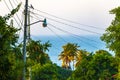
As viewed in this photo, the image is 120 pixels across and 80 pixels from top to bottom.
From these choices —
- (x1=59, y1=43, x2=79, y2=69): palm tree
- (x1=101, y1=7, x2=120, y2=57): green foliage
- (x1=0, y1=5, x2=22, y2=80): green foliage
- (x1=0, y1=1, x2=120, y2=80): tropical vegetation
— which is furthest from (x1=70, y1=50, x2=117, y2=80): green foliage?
(x1=0, y1=5, x2=22, y2=80): green foliage

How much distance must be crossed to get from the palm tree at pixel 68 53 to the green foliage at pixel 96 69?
53180 millimetres

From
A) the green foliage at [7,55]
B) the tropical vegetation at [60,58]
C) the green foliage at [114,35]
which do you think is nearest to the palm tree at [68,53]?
the tropical vegetation at [60,58]

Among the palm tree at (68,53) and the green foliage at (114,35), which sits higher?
the palm tree at (68,53)

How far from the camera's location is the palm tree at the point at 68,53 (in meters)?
162

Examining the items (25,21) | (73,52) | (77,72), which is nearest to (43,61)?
(77,72)

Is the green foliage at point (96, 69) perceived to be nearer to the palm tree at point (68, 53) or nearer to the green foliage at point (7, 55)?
the palm tree at point (68, 53)

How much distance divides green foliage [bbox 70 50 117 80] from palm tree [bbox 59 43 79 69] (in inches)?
2094

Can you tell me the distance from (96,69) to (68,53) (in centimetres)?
5832

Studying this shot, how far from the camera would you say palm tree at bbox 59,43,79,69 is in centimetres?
16162

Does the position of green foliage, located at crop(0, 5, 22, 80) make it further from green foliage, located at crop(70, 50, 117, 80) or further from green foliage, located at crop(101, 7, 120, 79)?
green foliage, located at crop(70, 50, 117, 80)

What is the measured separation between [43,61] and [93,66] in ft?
82.5

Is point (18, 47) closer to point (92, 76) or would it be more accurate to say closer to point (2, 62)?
point (2, 62)

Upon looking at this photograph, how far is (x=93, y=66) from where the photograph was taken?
344ft

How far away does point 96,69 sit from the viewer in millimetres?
105062
